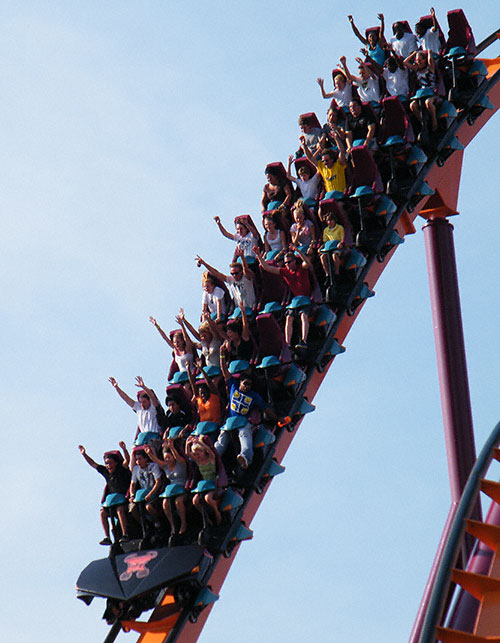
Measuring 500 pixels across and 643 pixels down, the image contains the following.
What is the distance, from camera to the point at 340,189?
11.2 m

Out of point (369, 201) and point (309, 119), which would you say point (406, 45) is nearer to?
point (309, 119)

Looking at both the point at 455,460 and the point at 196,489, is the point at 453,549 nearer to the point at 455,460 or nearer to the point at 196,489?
the point at 196,489

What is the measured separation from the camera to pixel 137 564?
9133 mm

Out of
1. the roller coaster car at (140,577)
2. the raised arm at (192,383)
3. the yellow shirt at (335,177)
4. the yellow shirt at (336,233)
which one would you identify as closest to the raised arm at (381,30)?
Answer: the yellow shirt at (335,177)

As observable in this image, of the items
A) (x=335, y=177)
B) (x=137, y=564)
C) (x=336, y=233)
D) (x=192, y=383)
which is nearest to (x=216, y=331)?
(x=192, y=383)

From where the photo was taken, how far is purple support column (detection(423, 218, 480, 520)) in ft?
35.9

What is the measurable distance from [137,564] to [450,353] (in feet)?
12.3

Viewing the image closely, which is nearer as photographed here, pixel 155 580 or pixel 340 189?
pixel 155 580

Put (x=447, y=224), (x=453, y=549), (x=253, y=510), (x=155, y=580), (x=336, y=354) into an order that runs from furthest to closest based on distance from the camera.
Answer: (x=447, y=224) < (x=336, y=354) < (x=253, y=510) < (x=155, y=580) < (x=453, y=549)

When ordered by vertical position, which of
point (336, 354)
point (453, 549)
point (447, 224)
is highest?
point (447, 224)

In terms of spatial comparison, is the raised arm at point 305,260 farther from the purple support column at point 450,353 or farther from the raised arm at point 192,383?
the purple support column at point 450,353

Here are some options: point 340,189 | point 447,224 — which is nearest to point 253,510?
point 340,189

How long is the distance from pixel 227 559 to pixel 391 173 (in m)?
3.90

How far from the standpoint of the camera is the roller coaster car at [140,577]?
8812 millimetres
